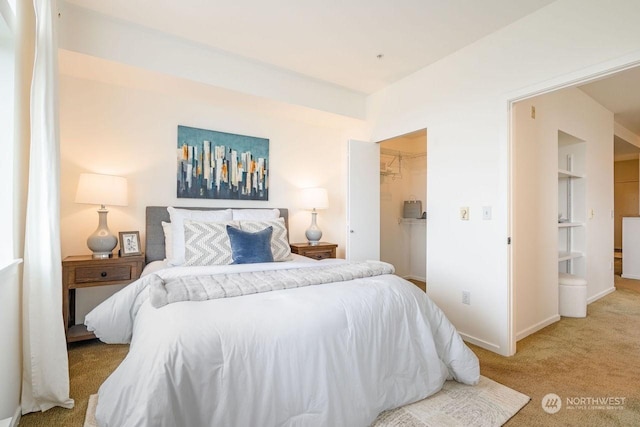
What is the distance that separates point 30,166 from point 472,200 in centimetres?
305

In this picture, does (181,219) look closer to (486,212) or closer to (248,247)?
(248,247)

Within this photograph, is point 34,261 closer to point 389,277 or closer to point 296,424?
point 296,424

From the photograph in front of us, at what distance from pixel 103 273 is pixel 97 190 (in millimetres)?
679

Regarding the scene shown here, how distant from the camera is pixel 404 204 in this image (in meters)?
5.07

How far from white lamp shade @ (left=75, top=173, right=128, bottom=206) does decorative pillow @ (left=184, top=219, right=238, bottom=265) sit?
0.62 meters

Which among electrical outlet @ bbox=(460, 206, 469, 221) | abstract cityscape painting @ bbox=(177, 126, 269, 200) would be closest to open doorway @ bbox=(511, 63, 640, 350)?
electrical outlet @ bbox=(460, 206, 469, 221)

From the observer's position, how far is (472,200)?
2678 mm

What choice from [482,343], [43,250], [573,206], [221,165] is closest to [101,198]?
[43,250]

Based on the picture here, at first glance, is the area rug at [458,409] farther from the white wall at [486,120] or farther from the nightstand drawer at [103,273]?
the nightstand drawer at [103,273]

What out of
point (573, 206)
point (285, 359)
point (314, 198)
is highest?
point (314, 198)

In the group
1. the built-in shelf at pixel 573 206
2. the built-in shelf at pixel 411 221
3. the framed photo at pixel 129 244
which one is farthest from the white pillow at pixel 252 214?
the built-in shelf at pixel 573 206

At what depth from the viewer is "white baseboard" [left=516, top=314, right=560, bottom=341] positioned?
277cm

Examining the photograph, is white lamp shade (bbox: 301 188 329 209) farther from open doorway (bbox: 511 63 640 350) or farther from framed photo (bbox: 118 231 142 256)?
open doorway (bbox: 511 63 640 350)

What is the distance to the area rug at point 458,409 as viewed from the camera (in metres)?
1.61
